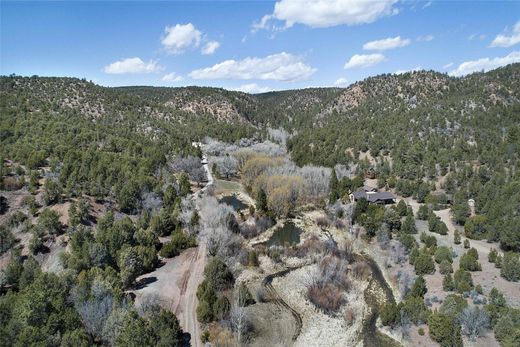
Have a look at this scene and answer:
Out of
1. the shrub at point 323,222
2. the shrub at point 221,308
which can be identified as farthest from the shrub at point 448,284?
the shrub at point 323,222

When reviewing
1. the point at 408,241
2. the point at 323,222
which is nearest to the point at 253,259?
the point at 323,222

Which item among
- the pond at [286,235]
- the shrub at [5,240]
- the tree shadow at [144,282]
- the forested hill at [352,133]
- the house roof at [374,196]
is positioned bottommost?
the pond at [286,235]

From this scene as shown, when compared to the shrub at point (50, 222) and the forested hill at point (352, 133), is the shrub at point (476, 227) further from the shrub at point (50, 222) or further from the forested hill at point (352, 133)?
the shrub at point (50, 222)

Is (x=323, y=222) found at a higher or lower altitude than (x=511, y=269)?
lower

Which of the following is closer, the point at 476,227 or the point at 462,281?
the point at 462,281

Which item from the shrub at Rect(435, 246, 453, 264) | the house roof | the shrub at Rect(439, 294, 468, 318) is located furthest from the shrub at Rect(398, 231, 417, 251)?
the house roof

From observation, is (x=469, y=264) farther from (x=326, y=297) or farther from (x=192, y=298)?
(x=192, y=298)

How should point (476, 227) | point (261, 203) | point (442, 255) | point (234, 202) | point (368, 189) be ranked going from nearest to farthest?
point (442, 255), point (476, 227), point (261, 203), point (234, 202), point (368, 189)
